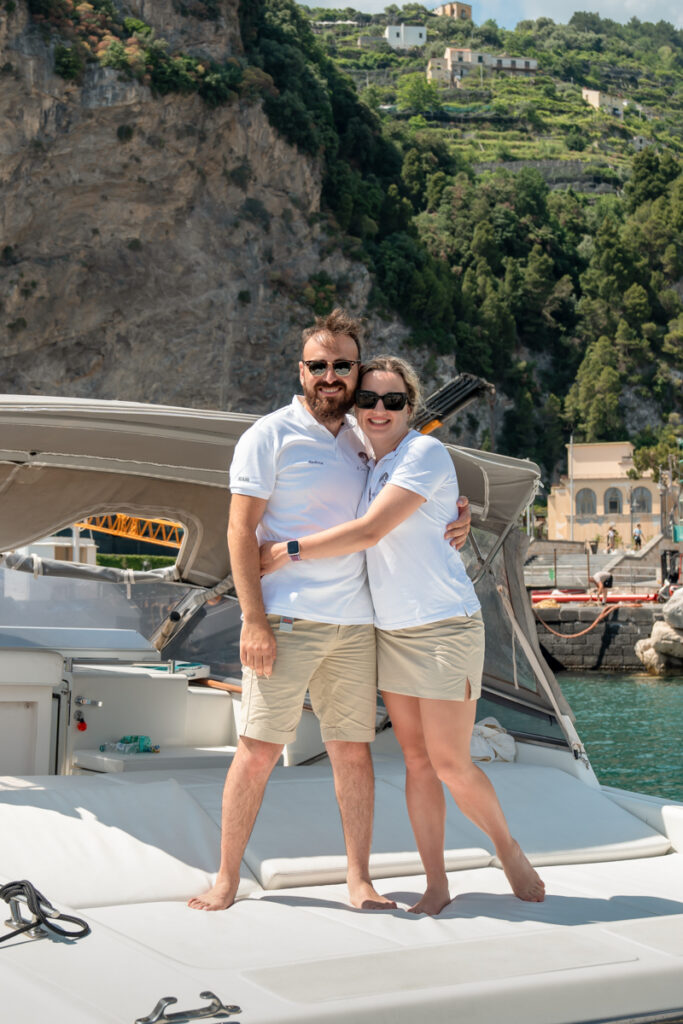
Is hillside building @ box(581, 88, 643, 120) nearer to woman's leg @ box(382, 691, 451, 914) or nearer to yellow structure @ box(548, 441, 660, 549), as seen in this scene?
yellow structure @ box(548, 441, 660, 549)

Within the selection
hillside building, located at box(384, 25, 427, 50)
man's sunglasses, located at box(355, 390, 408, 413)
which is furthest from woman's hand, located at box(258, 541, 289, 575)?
hillside building, located at box(384, 25, 427, 50)

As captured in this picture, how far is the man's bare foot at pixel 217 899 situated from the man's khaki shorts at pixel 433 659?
0.68 m

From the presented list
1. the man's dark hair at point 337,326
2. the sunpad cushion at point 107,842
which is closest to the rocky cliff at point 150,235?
the sunpad cushion at point 107,842

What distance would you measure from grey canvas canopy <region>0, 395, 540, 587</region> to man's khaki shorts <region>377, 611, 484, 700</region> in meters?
1.41

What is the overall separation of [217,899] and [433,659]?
0.87 m

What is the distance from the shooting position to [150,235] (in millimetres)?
43344

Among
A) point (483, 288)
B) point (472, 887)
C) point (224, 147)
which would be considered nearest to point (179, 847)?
point (472, 887)

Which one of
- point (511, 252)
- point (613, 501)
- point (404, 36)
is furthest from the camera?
point (404, 36)

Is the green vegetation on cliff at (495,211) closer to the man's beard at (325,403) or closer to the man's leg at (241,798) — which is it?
the man's beard at (325,403)

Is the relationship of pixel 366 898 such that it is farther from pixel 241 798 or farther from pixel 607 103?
pixel 607 103

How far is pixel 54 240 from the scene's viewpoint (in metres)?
40.9

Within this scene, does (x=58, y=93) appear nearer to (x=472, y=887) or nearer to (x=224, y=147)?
(x=224, y=147)

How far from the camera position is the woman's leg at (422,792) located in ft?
9.26

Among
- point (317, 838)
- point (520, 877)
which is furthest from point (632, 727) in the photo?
point (520, 877)
